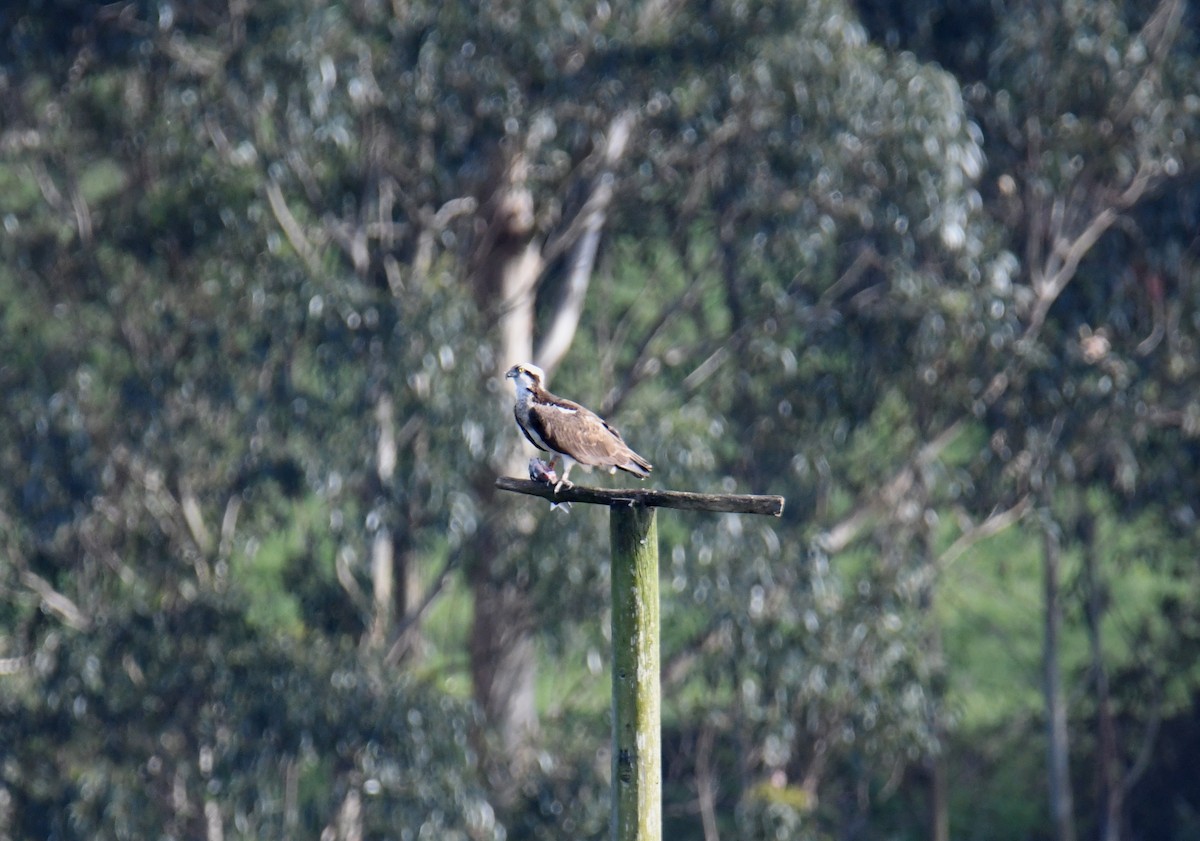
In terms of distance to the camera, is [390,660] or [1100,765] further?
[1100,765]

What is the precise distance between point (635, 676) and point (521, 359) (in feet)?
17.6

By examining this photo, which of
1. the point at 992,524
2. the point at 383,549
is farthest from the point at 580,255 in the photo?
the point at 992,524

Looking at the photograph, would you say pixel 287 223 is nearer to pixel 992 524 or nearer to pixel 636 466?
pixel 636 466

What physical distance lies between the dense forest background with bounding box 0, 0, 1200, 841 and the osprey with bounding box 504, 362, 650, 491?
3.02 metres

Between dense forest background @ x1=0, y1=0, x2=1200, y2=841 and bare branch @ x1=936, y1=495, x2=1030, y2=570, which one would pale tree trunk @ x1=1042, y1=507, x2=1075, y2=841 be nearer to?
dense forest background @ x1=0, y1=0, x2=1200, y2=841

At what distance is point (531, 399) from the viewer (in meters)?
6.33

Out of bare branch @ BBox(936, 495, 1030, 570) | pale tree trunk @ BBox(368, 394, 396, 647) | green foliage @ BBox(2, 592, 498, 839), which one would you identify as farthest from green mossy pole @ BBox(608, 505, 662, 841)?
bare branch @ BBox(936, 495, 1030, 570)

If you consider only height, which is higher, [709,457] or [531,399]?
[709,457]

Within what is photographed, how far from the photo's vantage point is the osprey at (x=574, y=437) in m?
5.96

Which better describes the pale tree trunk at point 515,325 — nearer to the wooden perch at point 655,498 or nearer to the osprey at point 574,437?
the osprey at point 574,437

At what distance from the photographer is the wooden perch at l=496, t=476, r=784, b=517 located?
548 cm

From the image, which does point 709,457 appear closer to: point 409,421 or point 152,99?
point 409,421

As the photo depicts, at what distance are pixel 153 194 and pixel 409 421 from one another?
7.71 ft

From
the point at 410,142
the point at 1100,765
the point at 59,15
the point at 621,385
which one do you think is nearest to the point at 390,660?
the point at 621,385
